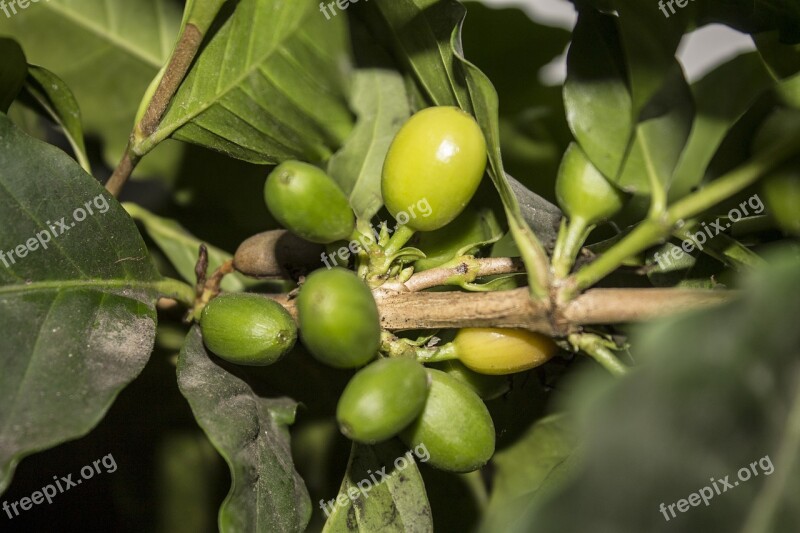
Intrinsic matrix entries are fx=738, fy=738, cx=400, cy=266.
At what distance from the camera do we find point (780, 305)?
70cm

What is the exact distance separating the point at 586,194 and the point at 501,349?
292 millimetres

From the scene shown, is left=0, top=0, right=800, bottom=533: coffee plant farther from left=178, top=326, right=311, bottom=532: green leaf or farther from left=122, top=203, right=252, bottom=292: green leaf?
left=122, top=203, right=252, bottom=292: green leaf

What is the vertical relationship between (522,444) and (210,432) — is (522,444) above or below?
below

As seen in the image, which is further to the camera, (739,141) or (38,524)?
(38,524)

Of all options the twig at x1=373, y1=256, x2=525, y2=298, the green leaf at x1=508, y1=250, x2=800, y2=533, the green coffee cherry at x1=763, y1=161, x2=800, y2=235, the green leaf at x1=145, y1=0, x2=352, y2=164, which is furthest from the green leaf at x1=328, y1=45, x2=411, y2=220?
the green leaf at x1=508, y1=250, x2=800, y2=533

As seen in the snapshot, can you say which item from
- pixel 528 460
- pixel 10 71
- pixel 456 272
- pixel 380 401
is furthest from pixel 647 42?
pixel 10 71

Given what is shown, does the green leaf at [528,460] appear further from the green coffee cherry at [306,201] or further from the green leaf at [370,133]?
the green coffee cherry at [306,201]

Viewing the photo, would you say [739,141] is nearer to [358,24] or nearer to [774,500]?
[774,500]

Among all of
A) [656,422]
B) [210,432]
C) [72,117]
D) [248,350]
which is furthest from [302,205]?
[72,117]

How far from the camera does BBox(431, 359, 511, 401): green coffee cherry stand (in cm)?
135

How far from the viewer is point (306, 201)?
117cm

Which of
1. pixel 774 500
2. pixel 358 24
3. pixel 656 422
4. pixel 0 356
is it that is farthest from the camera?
pixel 358 24

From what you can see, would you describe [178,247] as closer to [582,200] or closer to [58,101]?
[58,101]

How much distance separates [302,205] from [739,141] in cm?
73
